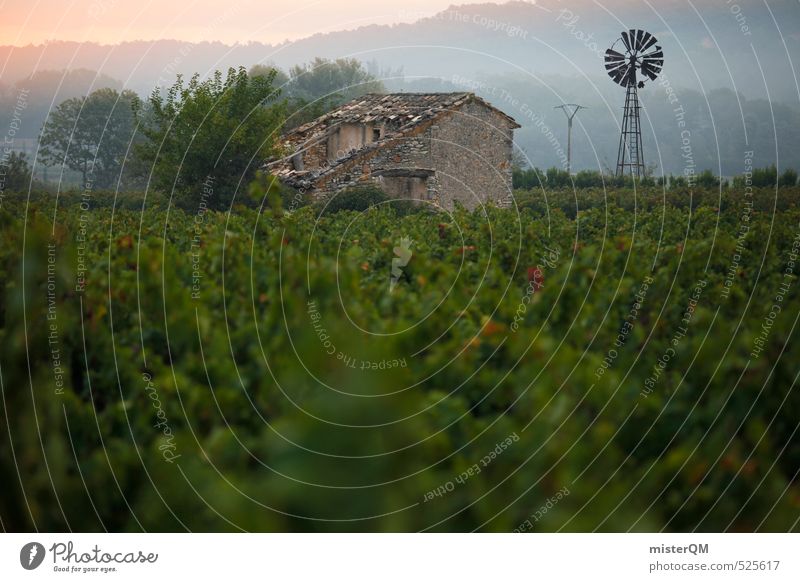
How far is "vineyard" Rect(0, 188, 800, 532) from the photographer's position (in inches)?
91.7

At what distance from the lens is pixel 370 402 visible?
2.12 metres

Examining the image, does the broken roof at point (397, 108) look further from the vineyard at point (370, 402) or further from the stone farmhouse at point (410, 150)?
the vineyard at point (370, 402)

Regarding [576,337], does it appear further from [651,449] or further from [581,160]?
[581,160]

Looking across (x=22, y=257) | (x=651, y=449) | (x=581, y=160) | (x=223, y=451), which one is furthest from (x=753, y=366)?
(x=581, y=160)

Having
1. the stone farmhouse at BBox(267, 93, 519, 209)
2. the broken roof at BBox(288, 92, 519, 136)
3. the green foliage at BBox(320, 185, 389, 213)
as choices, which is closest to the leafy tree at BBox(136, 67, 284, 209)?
the stone farmhouse at BBox(267, 93, 519, 209)

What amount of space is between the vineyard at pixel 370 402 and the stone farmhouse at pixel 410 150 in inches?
794

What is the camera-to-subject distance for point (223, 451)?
9.01 feet

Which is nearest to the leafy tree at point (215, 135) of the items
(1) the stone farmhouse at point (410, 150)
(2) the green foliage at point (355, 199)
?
(1) the stone farmhouse at point (410, 150)

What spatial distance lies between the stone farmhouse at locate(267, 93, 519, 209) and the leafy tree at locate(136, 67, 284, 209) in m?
1.12

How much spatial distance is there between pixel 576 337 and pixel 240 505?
2.66 m

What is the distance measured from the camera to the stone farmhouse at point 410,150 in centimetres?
2622

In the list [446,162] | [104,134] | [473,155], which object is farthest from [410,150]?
[104,134]

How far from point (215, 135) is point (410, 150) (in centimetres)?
673

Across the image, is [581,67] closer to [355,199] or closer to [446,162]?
[446,162]
